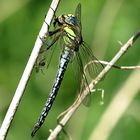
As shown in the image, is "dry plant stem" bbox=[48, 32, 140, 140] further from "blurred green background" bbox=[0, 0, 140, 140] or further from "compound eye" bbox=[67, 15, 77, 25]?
"blurred green background" bbox=[0, 0, 140, 140]

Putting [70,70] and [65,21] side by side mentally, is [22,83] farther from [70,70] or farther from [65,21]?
[70,70]

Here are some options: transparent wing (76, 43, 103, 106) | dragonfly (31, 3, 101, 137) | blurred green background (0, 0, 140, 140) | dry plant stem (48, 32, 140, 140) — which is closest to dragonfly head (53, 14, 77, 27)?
dragonfly (31, 3, 101, 137)

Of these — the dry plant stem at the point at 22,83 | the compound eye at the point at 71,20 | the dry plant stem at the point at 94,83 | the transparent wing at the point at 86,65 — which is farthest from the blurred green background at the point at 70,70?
the dry plant stem at the point at 22,83

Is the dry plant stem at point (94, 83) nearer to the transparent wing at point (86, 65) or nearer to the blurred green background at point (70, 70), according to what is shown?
the transparent wing at point (86, 65)

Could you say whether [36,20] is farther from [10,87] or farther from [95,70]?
[95,70]

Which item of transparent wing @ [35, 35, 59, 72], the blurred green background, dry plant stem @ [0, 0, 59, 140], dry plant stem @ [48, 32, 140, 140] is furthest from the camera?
the blurred green background

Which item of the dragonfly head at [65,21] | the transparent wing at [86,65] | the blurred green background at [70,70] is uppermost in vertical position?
the dragonfly head at [65,21]

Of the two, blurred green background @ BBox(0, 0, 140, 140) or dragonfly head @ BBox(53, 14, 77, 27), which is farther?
blurred green background @ BBox(0, 0, 140, 140)

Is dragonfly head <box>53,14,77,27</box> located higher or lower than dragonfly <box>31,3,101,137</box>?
higher
